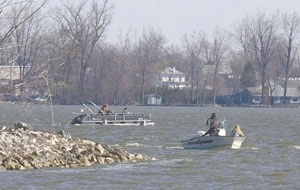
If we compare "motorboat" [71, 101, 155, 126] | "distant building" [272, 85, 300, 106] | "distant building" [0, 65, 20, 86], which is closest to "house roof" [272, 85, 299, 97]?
"distant building" [272, 85, 300, 106]

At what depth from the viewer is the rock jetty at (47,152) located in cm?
2983

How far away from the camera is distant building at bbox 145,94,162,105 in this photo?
14225 cm

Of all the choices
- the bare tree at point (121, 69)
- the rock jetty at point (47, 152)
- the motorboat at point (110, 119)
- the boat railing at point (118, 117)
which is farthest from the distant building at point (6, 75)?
the bare tree at point (121, 69)

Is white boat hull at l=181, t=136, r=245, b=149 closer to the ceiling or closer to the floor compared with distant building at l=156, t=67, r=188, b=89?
closer to the floor

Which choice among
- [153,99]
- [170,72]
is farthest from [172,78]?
[153,99]

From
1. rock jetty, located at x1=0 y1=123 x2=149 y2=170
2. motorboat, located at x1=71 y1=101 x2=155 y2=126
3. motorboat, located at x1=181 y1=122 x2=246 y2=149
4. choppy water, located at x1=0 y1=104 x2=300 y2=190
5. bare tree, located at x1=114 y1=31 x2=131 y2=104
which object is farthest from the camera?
bare tree, located at x1=114 y1=31 x2=131 y2=104

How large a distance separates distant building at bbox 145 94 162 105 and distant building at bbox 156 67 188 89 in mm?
7927

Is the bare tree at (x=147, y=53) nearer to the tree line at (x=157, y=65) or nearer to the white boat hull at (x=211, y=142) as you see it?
the tree line at (x=157, y=65)

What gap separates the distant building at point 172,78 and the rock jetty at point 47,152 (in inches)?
4715

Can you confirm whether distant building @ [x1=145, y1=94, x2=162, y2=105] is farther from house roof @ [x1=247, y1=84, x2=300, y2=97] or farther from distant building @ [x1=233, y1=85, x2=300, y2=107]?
house roof @ [x1=247, y1=84, x2=300, y2=97]

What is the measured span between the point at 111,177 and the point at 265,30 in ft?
370

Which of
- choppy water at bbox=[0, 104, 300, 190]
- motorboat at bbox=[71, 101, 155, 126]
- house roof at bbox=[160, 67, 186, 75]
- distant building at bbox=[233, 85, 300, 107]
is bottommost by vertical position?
choppy water at bbox=[0, 104, 300, 190]

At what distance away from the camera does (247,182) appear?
28438 millimetres

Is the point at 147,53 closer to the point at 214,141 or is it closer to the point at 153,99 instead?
the point at 153,99
